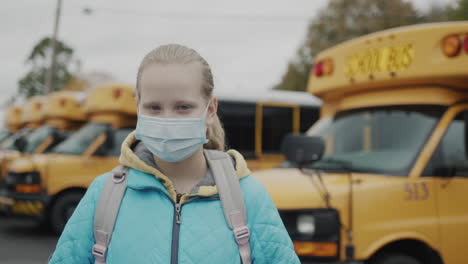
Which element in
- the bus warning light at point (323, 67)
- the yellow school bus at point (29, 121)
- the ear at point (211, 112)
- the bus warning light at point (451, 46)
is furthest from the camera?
the yellow school bus at point (29, 121)

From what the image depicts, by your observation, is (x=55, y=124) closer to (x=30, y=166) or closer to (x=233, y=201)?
Result: (x=30, y=166)

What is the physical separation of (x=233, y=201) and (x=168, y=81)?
0.47 metres

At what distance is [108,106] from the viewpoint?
30.1 ft

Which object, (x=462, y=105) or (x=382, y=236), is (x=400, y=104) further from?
(x=382, y=236)

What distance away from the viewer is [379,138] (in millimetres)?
4488

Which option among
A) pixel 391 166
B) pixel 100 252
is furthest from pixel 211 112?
pixel 391 166

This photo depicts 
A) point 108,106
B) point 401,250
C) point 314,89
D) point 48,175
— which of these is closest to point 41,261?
point 48,175

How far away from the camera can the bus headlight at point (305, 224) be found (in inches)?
147

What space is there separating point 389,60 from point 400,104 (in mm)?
389

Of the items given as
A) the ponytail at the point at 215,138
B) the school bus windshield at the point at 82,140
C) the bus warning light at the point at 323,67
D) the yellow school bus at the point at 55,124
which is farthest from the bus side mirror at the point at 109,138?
the ponytail at the point at 215,138

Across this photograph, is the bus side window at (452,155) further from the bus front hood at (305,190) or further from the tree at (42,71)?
the tree at (42,71)

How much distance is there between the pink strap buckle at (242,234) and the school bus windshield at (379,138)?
2.56m

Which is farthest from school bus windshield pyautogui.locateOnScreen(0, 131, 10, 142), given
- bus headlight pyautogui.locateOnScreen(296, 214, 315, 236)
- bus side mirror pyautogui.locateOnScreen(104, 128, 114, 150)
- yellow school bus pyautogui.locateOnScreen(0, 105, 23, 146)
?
bus headlight pyautogui.locateOnScreen(296, 214, 315, 236)

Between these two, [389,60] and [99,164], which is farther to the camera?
[99,164]
